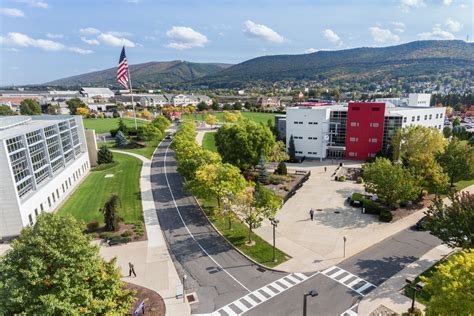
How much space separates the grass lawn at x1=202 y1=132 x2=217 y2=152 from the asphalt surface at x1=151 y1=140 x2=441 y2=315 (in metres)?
44.2

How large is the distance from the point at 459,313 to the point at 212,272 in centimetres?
1833

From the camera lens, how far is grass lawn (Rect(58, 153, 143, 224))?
3984cm

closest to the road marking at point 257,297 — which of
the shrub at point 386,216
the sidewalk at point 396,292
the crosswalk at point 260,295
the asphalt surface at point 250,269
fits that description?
the crosswalk at point 260,295

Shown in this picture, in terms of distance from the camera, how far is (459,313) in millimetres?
15320

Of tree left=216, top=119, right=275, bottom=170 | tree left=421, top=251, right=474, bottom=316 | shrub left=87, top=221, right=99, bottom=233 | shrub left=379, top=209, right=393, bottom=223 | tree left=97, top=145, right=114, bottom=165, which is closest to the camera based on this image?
tree left=421, top=251, right=474, bottom=316

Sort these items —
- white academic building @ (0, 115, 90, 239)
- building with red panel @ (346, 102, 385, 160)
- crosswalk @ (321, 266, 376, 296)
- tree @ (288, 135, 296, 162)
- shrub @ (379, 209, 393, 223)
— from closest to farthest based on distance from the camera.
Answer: crosswalk @ (321, 266, 376, 296) < white academic building @ (0, 115, 90, 239) < shrub @ (379, 209, 393, 223) < building with red panel @ (346, 102, 385, 160) < tree @ (288, 135, 296, 162)

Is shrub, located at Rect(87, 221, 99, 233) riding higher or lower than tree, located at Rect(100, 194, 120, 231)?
lower

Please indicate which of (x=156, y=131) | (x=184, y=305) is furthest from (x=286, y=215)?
(x=156, y=131)

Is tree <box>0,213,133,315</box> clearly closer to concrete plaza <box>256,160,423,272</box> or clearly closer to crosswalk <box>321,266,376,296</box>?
concrete plaza <box>256,160,423,272</box>

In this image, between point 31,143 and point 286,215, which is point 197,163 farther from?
point 31,143

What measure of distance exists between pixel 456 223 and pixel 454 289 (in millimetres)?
10888

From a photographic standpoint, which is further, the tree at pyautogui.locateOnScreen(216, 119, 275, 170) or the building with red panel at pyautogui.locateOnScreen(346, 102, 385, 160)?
the building with red panel at pyautogui.locateOnScreen(346, 102, 385, 160)

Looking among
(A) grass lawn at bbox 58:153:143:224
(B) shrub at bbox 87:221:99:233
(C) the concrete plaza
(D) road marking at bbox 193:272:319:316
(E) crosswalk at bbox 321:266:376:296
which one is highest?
(B) shrub at bbox 87:221:99:233

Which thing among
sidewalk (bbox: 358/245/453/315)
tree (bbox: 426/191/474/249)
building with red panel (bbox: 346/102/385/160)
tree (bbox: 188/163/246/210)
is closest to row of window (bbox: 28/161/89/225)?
tree (bbox: 188/163/246/210)
